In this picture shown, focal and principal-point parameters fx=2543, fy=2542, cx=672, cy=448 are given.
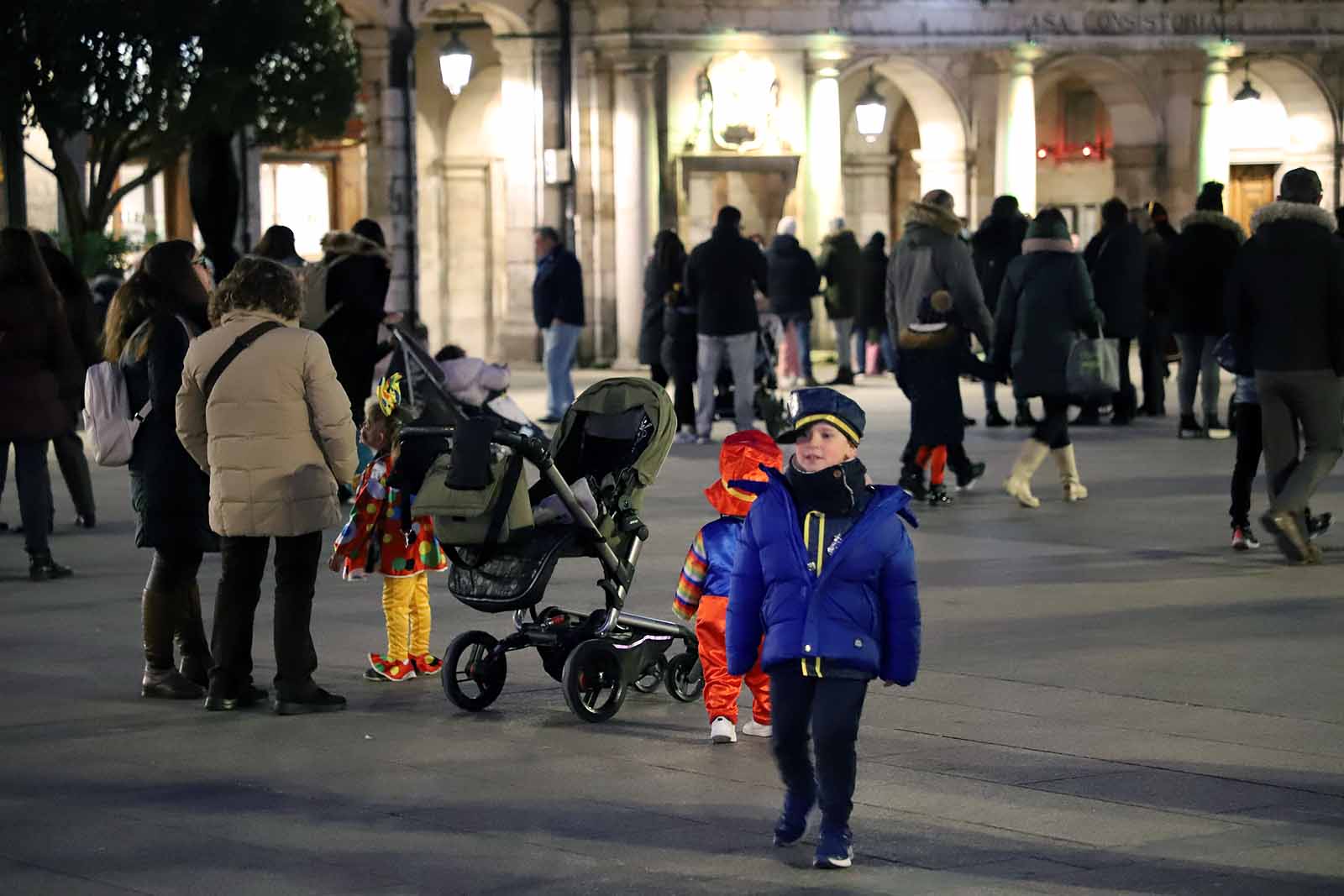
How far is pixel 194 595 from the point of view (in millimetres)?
9430

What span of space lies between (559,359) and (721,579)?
13.9 m

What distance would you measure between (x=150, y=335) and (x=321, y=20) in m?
14.5

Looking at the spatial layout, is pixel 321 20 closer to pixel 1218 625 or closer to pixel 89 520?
pixel 89 520

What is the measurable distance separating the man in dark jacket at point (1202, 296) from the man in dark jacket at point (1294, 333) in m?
6.70

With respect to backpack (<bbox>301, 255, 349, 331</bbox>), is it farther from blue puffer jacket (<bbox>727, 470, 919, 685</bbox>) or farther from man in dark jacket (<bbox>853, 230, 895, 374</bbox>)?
man in dark jacket (<bbox>853, 230, 895, 374</bbox>)

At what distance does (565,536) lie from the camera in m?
8.62

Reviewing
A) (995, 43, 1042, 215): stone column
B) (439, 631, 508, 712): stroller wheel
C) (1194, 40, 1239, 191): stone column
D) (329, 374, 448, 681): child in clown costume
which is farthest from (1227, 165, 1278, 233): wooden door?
(439, 631, 508, 712): stroller wheel

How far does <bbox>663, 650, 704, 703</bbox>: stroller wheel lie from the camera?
28.7ft

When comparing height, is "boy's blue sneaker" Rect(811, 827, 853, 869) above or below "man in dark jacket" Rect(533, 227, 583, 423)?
below

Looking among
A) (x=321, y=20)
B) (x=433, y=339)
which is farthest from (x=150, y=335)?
(x=433, y=339)

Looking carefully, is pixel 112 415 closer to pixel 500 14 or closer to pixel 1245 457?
pixel 1245 457

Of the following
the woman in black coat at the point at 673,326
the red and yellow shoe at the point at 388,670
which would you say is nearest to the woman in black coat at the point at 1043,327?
the woman in black coat at the point at 673,326

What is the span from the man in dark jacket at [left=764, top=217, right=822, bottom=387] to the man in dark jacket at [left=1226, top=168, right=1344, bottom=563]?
1355cm

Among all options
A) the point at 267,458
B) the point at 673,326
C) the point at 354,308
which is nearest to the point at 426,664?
the point at 267,458
